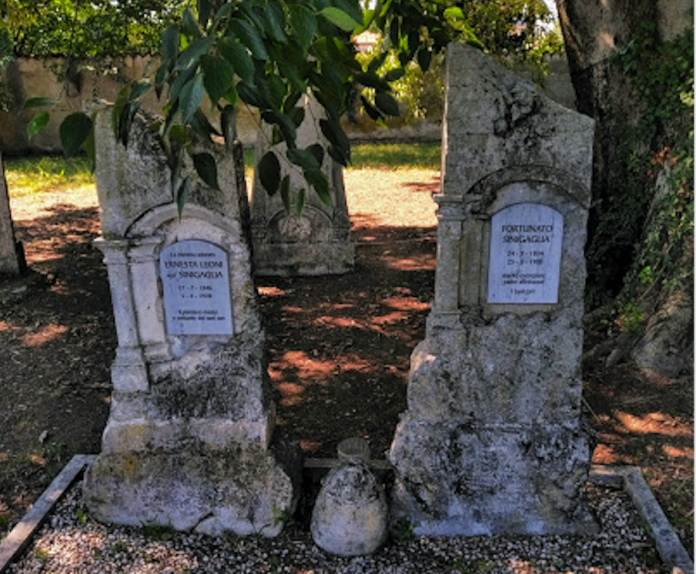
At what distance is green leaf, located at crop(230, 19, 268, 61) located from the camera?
5.51ft

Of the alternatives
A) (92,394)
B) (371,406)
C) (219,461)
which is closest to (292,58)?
(219,461)

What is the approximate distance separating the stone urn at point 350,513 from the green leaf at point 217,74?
6.83ft

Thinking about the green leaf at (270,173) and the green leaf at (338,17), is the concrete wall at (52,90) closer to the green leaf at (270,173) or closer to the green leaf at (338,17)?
the green leaf at (270,173)

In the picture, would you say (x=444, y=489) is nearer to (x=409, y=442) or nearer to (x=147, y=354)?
(x=409, y=442)

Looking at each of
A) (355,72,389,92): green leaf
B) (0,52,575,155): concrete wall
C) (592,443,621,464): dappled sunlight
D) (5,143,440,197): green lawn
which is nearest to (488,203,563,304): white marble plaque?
(355,72,389,92): green leaf

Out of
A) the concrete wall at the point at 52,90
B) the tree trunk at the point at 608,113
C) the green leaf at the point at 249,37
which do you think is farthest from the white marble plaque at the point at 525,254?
the concrete wall at the point at 52,90

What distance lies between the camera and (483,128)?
295 cm

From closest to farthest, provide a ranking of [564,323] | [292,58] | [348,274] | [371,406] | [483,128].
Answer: [292,58] < [483,128] < [564,323] < [371,406] < [348,274]

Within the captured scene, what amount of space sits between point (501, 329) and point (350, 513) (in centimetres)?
111

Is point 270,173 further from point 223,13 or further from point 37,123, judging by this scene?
point 37,123

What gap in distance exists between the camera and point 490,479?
336cm

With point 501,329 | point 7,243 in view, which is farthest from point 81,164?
point 501,329

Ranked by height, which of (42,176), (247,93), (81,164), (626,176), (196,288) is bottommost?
(42,176)

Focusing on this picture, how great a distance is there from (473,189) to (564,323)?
2.53 feet
